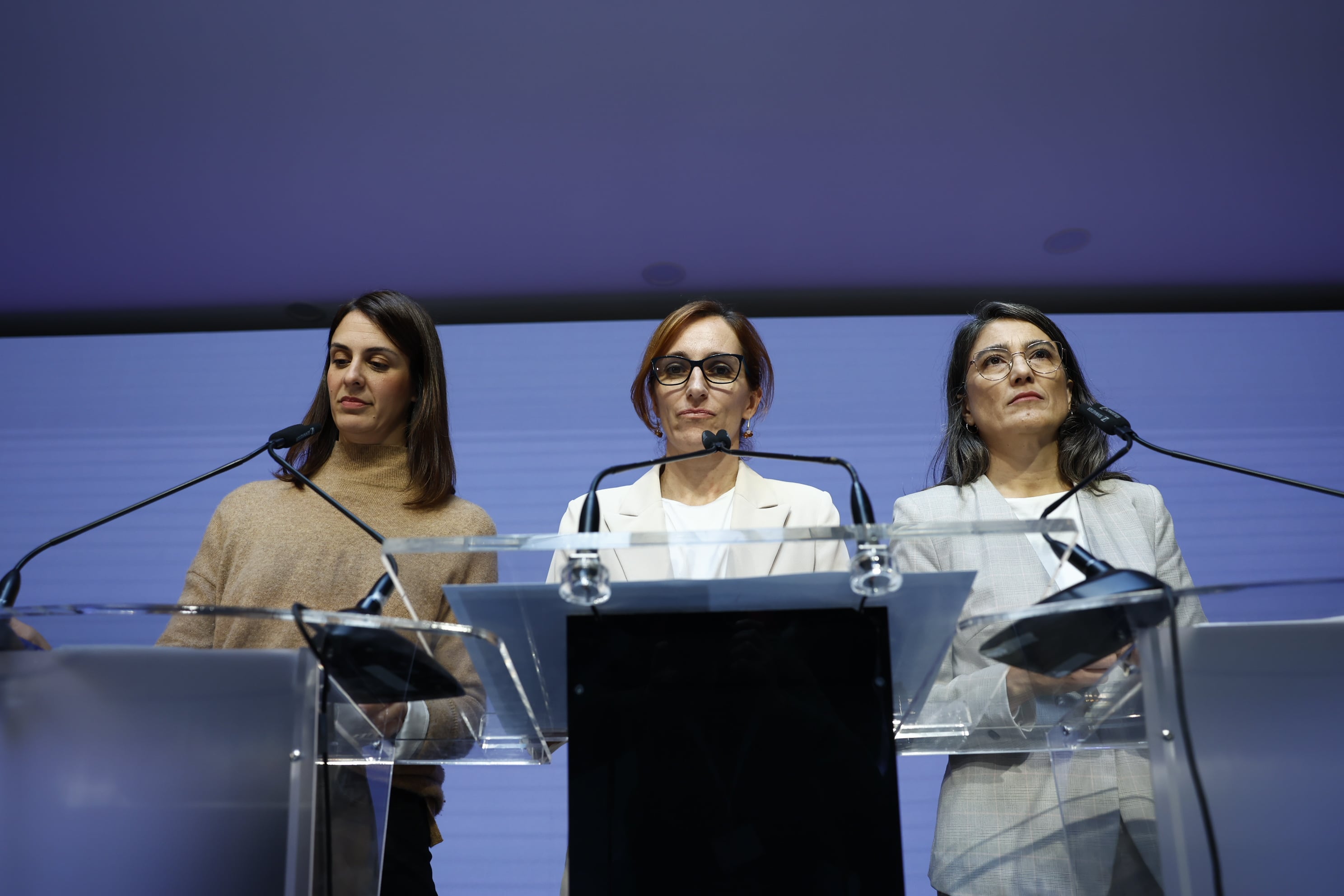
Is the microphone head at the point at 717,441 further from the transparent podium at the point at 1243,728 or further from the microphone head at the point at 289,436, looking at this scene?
the microphone head at the point at 289,436

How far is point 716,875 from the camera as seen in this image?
0.98 metres

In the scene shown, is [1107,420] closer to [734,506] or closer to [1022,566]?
[1022,566]

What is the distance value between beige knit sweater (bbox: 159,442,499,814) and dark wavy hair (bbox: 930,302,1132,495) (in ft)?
3.23

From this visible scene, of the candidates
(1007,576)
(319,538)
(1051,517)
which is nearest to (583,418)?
(319,538)

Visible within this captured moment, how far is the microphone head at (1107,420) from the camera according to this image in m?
1.46

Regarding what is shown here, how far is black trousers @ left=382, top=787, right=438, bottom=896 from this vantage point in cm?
158

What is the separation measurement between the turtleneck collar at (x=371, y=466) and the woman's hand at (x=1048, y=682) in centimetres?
130

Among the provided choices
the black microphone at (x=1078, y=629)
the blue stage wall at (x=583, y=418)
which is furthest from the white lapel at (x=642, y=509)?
the blue stage wall at (x=583, y=418)

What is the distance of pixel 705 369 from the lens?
208 cm

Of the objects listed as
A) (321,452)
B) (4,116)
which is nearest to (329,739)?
(321,452)

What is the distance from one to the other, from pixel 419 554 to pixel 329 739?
10.0 inches

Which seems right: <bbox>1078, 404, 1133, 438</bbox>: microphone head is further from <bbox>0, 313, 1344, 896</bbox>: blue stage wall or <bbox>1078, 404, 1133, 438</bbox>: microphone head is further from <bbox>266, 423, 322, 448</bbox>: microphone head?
<bbox>0, 313, 1344, 896</bbox>: blue stage wall

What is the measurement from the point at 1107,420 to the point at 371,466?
1359 millimetres

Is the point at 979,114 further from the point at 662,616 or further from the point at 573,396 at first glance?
the point at 662,616
